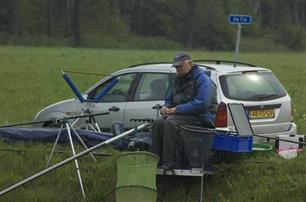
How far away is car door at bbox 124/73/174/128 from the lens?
10.4m

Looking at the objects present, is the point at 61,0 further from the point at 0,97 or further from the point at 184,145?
the point at 184,145

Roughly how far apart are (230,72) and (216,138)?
258 centimetres

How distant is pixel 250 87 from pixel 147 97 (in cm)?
172

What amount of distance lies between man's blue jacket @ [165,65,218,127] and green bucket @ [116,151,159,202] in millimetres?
865

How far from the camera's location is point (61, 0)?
268 feet

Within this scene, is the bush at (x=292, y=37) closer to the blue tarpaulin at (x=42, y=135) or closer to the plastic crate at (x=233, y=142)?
the blue tarpaulin at (x=42, y=135)

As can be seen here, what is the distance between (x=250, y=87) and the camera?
9.91 m

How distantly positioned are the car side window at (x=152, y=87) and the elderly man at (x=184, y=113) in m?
2.59

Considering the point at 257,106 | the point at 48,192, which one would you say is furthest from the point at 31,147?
the point at 257,106

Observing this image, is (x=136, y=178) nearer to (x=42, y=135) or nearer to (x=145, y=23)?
(x=42, y=135)

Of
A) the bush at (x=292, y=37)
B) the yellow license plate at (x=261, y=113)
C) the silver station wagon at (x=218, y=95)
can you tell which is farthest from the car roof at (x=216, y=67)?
the bush at (x=292, y=37)

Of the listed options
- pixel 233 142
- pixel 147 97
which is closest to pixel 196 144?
pixel 233 142

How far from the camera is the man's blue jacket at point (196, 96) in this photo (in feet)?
24.8

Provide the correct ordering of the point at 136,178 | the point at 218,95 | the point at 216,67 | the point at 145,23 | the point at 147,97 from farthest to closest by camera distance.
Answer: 1. the point at 145,23
2. the point at 147,97
3. the point at 216,67
4. the point at 218,95
5. the point at 136,178
